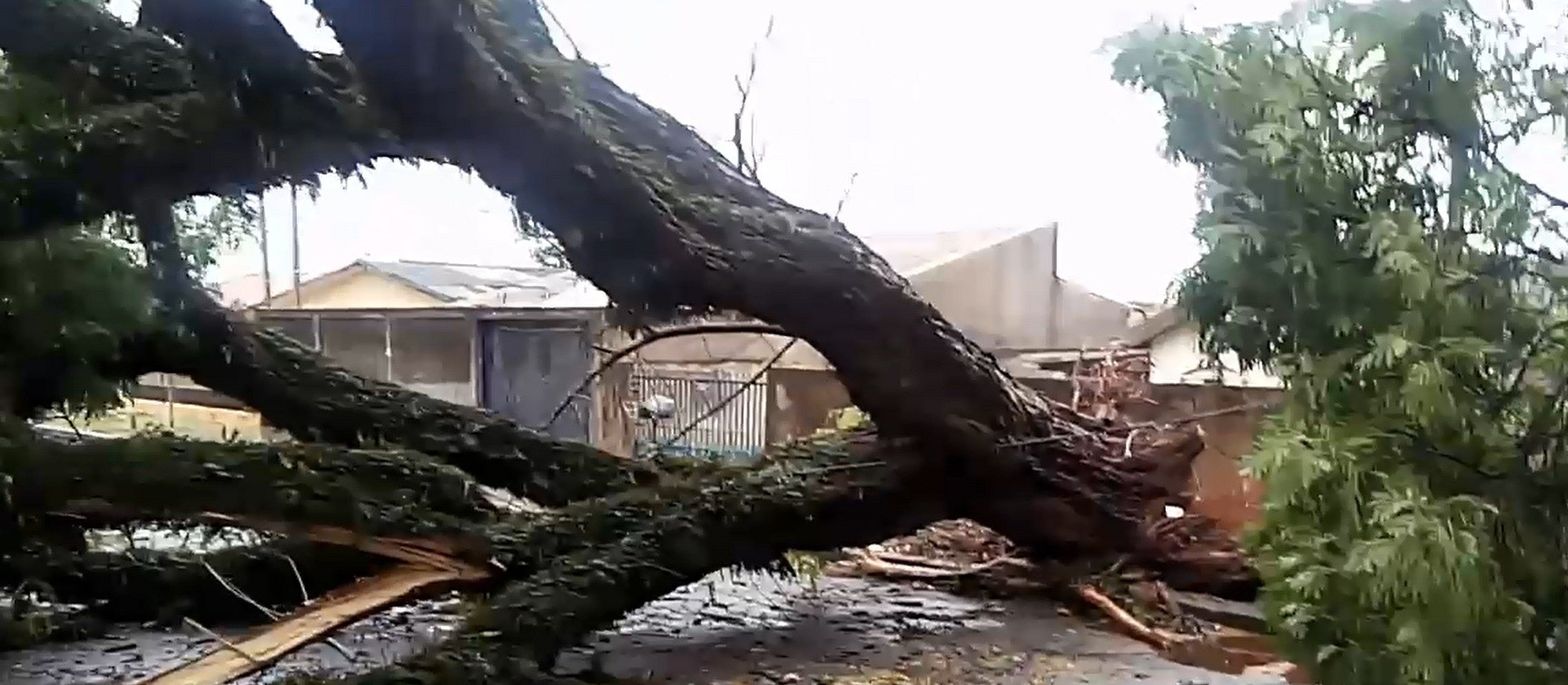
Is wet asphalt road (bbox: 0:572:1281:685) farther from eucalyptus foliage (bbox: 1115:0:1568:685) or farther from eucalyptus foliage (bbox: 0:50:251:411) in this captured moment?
eucalyptus foliage (bbox: 1115:0:1568:685)

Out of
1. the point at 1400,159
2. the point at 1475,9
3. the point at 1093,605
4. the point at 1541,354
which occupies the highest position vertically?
the point at 1475,9

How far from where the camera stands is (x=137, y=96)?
1917 mm

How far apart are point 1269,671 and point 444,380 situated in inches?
66.5

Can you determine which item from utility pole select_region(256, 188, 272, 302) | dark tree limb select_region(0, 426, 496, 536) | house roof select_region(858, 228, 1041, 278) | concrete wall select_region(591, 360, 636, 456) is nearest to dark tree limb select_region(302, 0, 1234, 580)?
dark tree limb select_region(0, 426, 496, 536)

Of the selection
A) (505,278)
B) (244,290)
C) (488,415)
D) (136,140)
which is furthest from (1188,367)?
(244,290)

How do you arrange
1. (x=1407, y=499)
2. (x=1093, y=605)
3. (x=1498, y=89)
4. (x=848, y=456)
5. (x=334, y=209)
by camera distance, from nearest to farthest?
(x=1407, y=499), (x=1498, y=89), (x=848, y=456), (x=1093, y=605), (x=334, y=209)

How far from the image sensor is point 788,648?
6.70 ft

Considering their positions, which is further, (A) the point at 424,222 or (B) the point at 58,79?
(A) the point at 424,222

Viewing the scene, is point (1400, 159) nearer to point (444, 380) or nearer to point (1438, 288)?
point (1438, 288)

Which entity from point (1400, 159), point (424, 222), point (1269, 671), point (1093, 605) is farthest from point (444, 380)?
point (1400, 159)

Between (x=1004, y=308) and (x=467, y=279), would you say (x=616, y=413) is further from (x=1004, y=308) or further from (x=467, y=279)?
(x=1004, y=308)

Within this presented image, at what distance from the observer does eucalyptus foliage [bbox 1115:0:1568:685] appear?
1133mm

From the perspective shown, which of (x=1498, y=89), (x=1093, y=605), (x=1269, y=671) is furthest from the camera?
(x=1093, y=605)

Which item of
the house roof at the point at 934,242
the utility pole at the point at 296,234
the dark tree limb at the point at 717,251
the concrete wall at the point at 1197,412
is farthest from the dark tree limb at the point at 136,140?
the house roof at the point at 934,242
